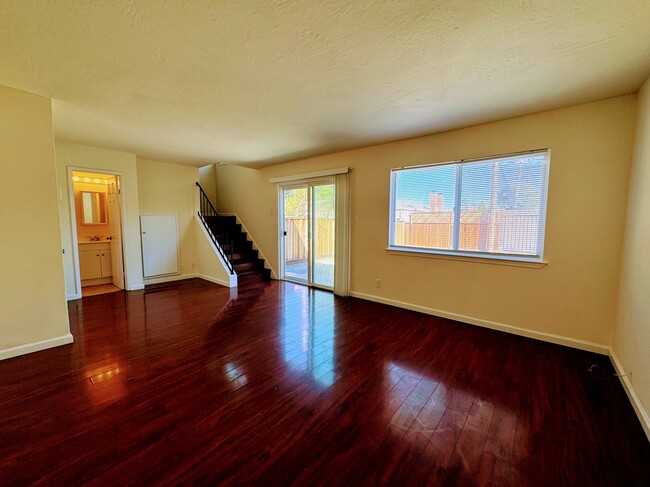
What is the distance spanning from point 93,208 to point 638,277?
791cm

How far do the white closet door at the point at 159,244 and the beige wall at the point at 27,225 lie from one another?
2.75 meters

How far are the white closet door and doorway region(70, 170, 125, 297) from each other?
42 cm

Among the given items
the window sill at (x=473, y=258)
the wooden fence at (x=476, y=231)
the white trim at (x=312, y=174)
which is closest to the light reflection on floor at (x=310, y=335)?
the window sill at (x=473, y=258)

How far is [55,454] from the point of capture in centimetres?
148

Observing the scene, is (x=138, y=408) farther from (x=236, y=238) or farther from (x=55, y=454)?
(x=236, y=238)

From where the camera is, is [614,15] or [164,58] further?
[164,58]

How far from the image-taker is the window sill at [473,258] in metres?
2.92

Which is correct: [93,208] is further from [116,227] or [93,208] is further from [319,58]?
[319,58]

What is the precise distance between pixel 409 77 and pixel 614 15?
1.15 metres

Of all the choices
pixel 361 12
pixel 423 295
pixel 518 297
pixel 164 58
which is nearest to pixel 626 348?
pixel 518 297

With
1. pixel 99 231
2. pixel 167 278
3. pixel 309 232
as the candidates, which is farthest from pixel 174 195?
pixel 309 232

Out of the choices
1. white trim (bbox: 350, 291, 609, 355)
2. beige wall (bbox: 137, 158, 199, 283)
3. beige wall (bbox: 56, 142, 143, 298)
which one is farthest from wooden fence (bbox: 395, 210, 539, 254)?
beige wall (bbox: 56, 142, 143, 298)

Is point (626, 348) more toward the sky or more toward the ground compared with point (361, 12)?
more toward the ground

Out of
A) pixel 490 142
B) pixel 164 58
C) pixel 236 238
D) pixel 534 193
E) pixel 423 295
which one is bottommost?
pixel 423 295
